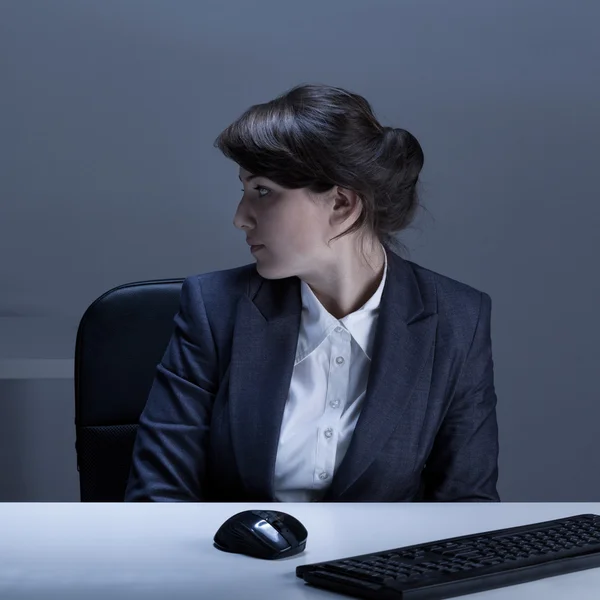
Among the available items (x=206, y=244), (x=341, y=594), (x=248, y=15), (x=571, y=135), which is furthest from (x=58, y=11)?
(x=341, y=594)

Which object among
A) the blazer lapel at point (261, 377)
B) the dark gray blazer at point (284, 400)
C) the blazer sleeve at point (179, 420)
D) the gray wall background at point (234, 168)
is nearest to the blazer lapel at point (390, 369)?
the dark gray blazer at point (284, 400)

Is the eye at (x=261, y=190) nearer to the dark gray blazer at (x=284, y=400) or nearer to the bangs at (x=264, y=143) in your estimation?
the bangs at (x=264, y=143)

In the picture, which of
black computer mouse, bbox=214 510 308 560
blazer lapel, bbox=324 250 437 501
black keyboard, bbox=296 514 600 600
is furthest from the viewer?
blazer lapel, bbox=324 250 437 501

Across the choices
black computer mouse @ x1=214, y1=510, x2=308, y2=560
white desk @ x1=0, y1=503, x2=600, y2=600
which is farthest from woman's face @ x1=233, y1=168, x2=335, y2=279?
black computer mouse @ x1=214, y1=510, x2=308, y2=560

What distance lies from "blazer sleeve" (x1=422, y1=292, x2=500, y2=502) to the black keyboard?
53 centimetres

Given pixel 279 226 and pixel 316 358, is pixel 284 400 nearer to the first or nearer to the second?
pixel 316 358

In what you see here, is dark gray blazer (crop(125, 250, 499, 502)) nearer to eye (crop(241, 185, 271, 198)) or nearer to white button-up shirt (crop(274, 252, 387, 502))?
white button-up shirt (crop(274, 252, 387, 502))

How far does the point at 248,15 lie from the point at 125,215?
69 centimetres

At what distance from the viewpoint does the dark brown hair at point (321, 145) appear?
5.50 ft

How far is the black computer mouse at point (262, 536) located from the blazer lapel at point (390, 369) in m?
0.48

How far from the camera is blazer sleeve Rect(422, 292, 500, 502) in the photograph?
1740 mm

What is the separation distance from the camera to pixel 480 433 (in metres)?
1.77

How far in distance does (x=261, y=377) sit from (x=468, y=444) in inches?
14.5

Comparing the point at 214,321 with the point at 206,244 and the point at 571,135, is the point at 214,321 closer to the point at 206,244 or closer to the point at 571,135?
the point at 206,244
